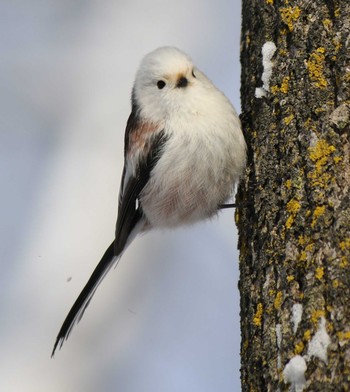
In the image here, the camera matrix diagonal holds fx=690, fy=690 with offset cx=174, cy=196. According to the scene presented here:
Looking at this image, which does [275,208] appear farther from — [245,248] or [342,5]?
[342,5]

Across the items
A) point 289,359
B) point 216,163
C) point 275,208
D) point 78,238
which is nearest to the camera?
point 289,359

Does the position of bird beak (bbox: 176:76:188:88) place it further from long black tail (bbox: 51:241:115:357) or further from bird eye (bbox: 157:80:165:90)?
long black tail (bbox: 51:241:115:357)

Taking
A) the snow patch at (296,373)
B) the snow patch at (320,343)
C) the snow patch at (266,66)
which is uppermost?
the snow patch at (266,66)

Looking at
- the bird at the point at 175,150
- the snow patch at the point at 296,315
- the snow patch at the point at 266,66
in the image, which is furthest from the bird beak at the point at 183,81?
the snow patch at the point at 296,315

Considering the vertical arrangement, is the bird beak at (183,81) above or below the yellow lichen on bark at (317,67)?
below

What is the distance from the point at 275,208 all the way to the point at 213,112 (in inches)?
27.1

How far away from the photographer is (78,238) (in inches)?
152

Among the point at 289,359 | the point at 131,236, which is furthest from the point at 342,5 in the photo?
the point at 131,236

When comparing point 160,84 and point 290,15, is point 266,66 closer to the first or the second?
point 290,15

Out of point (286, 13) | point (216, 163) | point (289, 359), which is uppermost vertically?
point (286, 13)

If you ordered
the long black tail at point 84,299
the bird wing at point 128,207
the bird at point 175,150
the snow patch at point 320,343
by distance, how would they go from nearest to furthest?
the snow patch at point 320,343
the bird at point 175,150
the bird wing at point 128,207
the long black tail at point 84,299

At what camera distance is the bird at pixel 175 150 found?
2510 mm

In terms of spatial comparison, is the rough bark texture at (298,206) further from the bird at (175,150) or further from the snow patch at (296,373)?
the bird at (175,150)

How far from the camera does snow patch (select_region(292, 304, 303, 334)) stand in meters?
1.71
